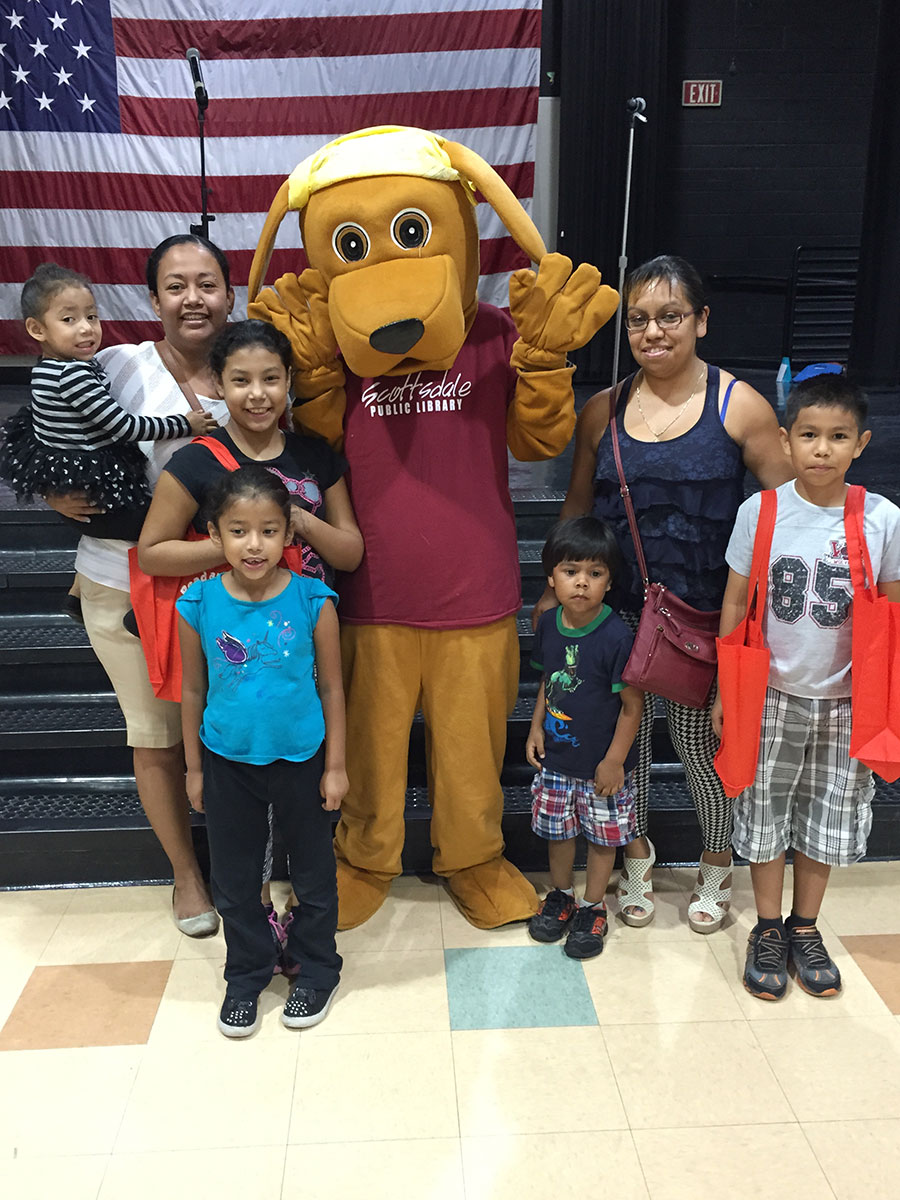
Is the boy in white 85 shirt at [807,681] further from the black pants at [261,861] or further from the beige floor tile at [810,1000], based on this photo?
the black pants at [261,861]

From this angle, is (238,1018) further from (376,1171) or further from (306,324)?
(306,324)

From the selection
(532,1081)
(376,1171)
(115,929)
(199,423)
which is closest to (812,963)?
(532,1081)

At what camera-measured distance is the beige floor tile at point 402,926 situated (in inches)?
93.5

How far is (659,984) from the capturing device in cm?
222

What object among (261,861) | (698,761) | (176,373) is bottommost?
(261,861)

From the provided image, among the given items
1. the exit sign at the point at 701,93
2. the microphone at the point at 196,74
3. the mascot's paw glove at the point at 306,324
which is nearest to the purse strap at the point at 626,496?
the mascot's paw glove at the point at 306,324

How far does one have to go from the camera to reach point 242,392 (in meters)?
1.93

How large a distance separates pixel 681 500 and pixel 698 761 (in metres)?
0.67

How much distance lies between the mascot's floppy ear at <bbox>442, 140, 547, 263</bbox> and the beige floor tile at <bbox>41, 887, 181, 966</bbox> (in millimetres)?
1882

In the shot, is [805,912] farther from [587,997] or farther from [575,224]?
[575,224]

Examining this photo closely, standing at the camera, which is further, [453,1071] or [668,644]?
[668,644]

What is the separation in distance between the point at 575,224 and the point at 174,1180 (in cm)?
630

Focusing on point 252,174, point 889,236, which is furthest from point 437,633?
point 889,236

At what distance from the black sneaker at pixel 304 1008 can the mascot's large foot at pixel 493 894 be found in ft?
1.52
